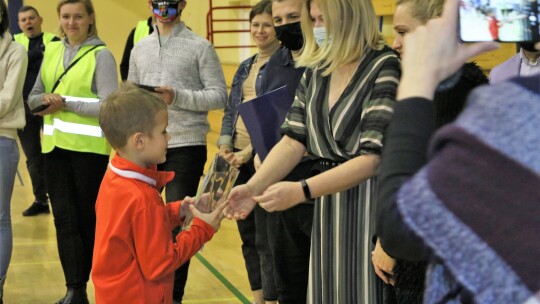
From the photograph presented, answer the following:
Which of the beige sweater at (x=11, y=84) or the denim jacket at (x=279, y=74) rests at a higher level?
the denim jacket at (x=279, y=74)

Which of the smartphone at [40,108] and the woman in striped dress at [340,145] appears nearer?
the woman in striped dress at [340,145]

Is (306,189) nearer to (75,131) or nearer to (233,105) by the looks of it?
(233,105)

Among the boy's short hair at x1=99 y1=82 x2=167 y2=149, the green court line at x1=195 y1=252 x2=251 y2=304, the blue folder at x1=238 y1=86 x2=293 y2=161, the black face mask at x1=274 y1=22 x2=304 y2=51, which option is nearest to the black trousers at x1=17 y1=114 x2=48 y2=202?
the green court line at x1=195 y1=252 x2=251 y2=304

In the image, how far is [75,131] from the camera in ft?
15.4

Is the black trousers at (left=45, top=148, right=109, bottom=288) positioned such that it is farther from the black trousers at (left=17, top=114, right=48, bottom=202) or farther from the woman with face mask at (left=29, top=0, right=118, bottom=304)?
the black trousers at (left=17, top=114, right=48, bottom=202)

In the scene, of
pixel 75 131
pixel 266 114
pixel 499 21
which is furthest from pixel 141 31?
pixel 499 21

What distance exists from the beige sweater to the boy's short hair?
181 cm

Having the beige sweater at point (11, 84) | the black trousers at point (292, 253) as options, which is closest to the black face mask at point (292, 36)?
the black trousers at point (292, 253)

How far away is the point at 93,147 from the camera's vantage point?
4699mm

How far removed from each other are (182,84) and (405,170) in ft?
11.6

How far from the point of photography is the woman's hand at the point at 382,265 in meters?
2.49

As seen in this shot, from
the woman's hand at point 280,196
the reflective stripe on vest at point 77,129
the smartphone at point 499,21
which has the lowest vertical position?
the reflective stripe on vest at point 77,129

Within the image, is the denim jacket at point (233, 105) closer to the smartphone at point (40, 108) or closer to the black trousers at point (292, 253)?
the smartphone at point (40, 108)

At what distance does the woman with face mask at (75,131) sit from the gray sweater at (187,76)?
0.85 feet
